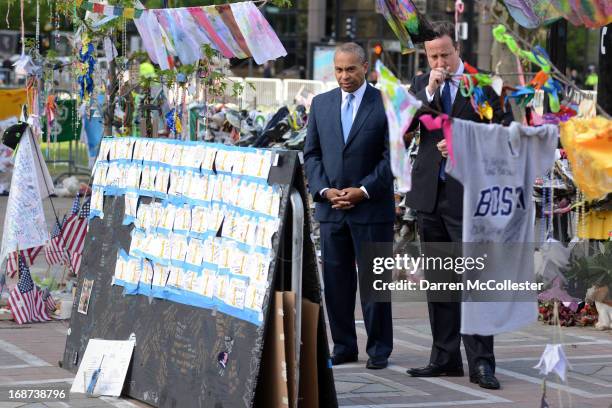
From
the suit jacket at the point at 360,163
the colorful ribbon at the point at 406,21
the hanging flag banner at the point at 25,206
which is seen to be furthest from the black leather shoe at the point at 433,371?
the hanging flag banner at the point at 25,206

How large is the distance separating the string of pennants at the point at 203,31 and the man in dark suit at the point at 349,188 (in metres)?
0.48

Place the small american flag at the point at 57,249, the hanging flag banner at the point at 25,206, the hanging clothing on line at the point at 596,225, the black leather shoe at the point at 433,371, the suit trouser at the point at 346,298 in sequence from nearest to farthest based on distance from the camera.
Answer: the black leather shoe at the point at 433,371 → the suit trouser at the point at 346,298 → the hanging flag banner at the point at 25,206 → the hanging clothing on line at the point at 596,225 → the small american flag at the point at 57,249

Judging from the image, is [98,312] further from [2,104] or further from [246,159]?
[2,104]

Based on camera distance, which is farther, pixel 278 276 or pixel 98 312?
pixel 98 312

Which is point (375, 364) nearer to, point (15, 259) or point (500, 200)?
point (500, 200)

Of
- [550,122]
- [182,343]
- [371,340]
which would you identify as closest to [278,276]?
[182,343]

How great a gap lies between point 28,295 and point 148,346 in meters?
2.78

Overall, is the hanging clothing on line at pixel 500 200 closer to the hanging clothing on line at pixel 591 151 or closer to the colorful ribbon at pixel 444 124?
the colorful ribbon at pixel 444 124

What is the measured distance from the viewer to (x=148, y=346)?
22.7 ft

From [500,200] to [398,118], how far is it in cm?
80

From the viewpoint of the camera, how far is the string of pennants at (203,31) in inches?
309

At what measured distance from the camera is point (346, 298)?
789 cm

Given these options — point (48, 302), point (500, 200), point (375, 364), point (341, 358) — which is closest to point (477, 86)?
point (500, 200)

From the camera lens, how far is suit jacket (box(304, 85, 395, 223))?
7664 millimetres
